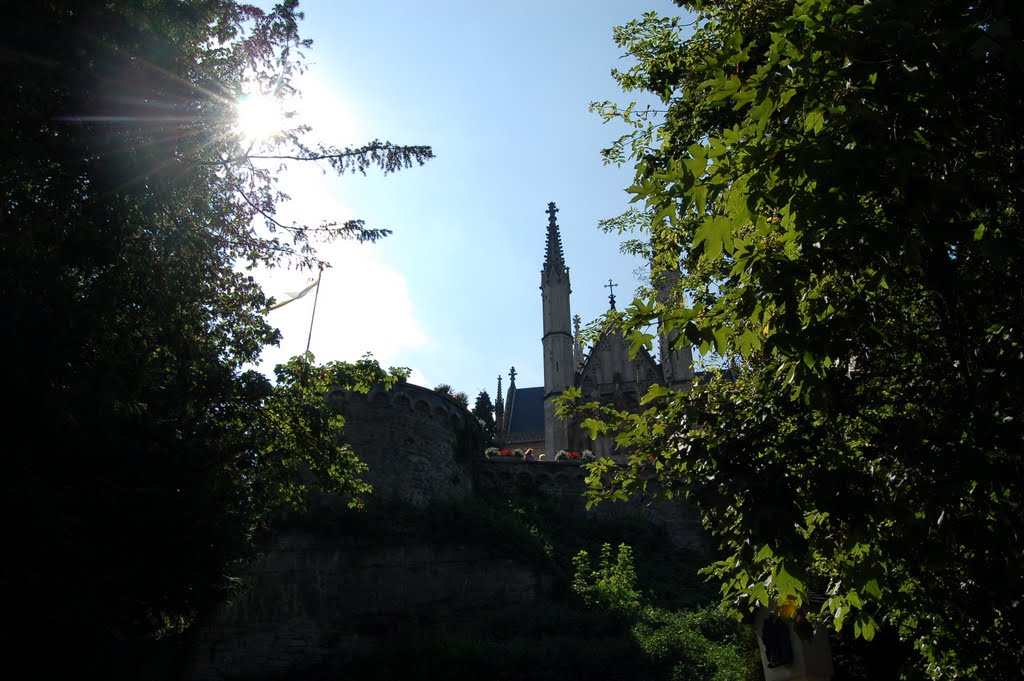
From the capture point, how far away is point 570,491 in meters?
30.2

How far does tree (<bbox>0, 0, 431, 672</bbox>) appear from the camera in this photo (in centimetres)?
912

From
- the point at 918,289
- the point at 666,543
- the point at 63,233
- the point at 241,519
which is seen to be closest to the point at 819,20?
the point at 918,289

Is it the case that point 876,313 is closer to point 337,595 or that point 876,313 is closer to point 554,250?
point 337,595

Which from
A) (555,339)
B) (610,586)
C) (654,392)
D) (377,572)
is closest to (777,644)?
(654,392)

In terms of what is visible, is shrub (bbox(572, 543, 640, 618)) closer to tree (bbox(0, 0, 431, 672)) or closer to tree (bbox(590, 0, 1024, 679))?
tree (bbox(0, 0, 431, 672))

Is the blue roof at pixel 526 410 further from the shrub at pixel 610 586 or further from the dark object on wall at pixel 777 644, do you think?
the dark object on wall at pixel 777 644

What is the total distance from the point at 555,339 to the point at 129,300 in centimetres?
2972

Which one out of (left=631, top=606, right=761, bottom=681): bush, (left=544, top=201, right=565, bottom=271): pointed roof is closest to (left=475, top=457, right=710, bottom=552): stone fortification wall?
(left=631, top=606, right=761, bottom=681): bush

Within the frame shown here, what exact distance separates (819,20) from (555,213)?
39.1 meters

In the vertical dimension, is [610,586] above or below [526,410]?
below

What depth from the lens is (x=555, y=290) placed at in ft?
132

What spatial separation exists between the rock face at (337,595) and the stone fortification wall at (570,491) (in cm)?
631

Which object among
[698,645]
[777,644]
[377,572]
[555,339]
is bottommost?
[698,645]

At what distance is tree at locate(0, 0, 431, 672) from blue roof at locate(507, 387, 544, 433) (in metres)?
42.3
